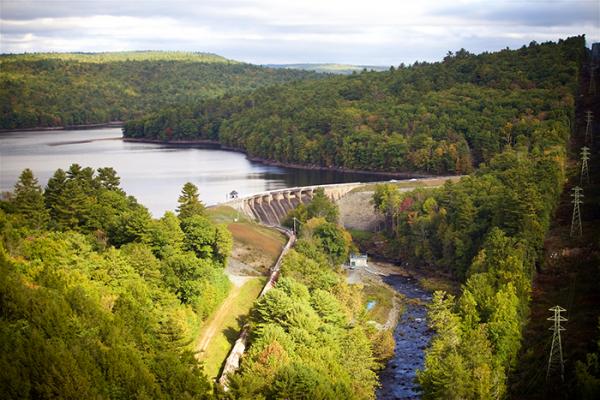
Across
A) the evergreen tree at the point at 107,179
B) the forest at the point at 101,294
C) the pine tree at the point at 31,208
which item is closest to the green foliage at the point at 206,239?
the forest at the point at 101,294

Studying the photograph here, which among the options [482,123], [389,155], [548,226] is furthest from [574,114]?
[548,226]

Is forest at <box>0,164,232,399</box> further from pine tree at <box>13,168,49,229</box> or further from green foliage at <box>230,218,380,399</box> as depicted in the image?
green foliage at <box>230,218,380,399</box>

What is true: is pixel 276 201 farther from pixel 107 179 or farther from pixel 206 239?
Result: pixel 206 239

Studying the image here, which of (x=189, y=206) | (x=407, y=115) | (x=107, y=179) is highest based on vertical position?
(x=407, y=115)

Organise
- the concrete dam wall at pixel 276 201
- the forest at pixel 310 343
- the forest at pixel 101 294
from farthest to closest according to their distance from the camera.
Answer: the concrete dam wall at pixel 276 201, the forest at pixel 310 343, the forest at pixel 101 294

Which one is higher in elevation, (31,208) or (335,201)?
(31,208)

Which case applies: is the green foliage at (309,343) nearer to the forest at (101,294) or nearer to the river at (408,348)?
the river at (408,348)

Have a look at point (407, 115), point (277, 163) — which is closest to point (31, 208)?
point (277, 163)
